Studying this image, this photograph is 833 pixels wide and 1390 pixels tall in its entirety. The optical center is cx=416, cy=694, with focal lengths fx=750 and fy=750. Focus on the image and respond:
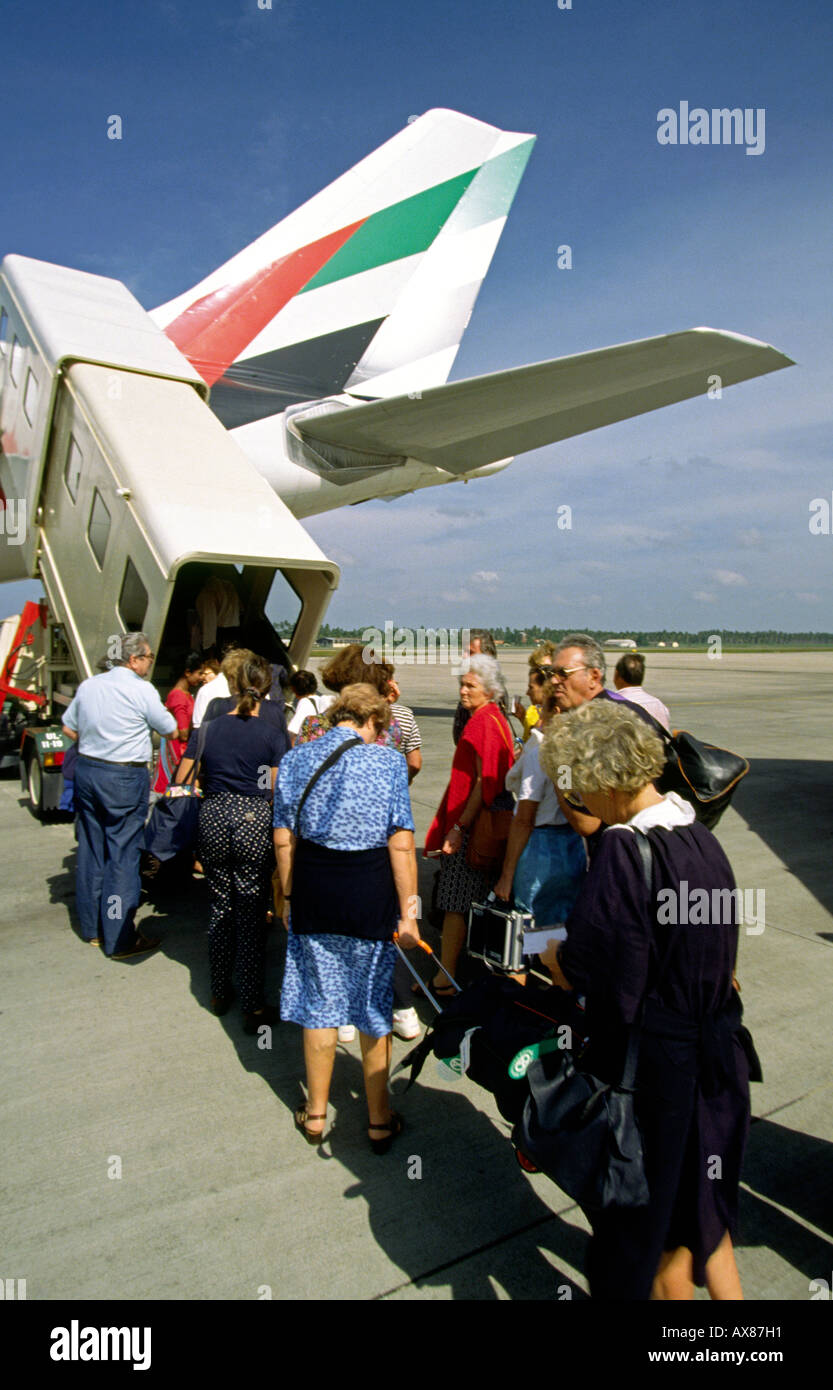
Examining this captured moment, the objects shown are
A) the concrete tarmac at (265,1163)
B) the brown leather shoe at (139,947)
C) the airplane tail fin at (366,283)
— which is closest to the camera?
the concrete tarmac at (265,1163)

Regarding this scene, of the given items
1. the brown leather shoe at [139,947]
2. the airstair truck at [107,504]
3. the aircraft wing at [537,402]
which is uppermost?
the aircraft wing at [537,402]

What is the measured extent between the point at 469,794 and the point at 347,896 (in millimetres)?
1330

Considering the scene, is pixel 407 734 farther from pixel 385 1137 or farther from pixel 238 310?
pixel 238 310

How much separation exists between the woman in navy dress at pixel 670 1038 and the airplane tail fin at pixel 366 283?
39.2ft

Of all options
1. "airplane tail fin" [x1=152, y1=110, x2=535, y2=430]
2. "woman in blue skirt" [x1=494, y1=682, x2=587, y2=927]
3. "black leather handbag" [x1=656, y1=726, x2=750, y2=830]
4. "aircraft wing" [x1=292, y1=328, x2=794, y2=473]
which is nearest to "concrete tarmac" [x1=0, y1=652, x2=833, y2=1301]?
"woman in blue skirt" [x1=494, y1=682, x2=587, y2=927]

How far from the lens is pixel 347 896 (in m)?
2.95

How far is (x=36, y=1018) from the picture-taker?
404 centimetres

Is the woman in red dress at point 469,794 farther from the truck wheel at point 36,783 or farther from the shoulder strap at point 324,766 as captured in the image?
the truck wheel at point 36,783

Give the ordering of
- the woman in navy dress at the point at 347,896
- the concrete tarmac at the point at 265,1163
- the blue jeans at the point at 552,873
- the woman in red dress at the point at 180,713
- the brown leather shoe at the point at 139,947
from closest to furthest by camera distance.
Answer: the concrete tarmac at the point at 265,1163, the woman in navy dress at the point at 347,896, the blue jeans at the point at 552,873, the brown leather shoe at the point at 139,947, the woman in red dress at the point at 180,713

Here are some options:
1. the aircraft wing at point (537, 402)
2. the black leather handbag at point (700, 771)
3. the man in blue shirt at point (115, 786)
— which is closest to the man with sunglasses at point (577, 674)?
the black leather handbag at point (700, 771)

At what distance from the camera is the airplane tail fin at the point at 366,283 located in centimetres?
1271

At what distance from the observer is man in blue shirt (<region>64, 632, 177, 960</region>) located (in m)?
4.69

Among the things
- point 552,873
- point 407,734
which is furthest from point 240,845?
point 552,873
